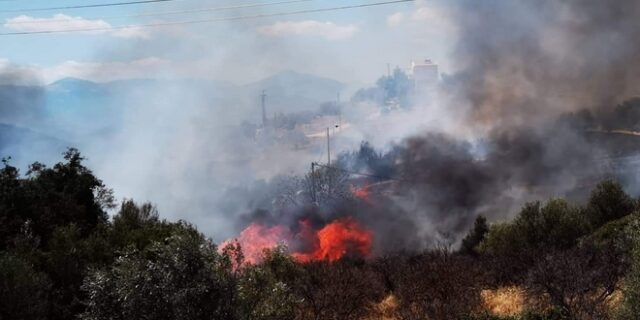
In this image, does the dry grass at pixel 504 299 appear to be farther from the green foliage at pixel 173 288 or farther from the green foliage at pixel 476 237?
the green foliage at pixel 476 237

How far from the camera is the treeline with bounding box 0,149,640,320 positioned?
40.4ft

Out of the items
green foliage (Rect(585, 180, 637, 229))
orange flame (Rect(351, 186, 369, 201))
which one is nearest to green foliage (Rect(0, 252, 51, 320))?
green foliage (Rect(585, 180, 637, 229))

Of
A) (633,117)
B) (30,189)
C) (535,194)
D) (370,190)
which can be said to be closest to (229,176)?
(370,190)

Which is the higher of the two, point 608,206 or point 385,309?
point 608,206

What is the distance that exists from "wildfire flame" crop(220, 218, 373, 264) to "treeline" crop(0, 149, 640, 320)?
26.1m

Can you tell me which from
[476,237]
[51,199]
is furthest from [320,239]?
[51,199]

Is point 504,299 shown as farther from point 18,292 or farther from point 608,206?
point 608,206

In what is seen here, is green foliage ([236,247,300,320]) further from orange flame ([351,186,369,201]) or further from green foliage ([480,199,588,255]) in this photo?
orange flame ([351,186,369,201])

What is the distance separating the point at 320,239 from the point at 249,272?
5779 cm

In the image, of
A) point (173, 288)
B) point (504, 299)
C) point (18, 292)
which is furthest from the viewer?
point (504, 299)

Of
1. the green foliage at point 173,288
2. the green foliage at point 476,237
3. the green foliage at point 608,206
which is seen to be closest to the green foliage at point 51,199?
the green foliage at point 173,288

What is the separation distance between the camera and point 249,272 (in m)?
14.4

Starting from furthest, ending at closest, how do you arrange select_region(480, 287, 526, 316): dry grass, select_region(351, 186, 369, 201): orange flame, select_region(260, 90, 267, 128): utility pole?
select_region(260, 90, 267, 128): utility pole < select_region(351, 186, 369, 201): orange flame < select_region(480, 287, 526, 316): dry grass

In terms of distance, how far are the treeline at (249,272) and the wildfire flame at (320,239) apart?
26107 millimetres
